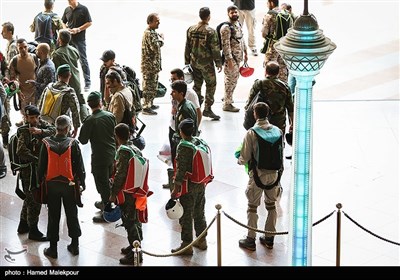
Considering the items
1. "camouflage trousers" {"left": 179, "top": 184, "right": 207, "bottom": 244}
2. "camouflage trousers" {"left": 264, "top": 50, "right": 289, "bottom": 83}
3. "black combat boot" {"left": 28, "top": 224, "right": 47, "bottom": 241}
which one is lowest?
"black combat boot" {"left": 28, "top": 224, "right": 47, "bottom": 241}

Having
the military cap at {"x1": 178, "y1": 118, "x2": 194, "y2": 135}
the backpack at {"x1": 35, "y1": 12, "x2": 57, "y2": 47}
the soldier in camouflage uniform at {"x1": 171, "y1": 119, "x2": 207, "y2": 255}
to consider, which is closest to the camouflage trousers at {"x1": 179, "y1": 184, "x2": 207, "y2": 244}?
the soldier in camouflage uniform at {"x1": 171, "y1": 119, "x2": 207, "y2": 255}

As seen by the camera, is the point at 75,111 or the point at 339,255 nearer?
the point at 339,255

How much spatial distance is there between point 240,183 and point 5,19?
1221 cm

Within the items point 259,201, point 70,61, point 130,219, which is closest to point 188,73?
point 70,61

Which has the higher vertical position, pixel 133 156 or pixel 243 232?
pixel 133 156

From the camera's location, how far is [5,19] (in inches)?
967

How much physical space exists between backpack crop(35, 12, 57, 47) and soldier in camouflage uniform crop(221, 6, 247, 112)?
9.99 feet

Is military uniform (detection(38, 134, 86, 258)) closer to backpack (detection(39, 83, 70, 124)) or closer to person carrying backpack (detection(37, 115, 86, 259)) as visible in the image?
person carrying backpack (detection(37, 115, 86, 259))

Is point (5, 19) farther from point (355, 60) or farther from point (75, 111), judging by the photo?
point (75, 111)

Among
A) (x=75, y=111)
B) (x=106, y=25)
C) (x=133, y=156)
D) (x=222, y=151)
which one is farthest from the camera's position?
(x=106, y=25)

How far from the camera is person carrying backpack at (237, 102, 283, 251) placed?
11.8 meters

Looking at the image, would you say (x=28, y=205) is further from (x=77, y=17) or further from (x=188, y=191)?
(x=77, y=17)
